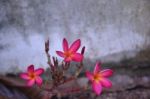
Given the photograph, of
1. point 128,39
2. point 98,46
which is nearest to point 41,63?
point 98,46

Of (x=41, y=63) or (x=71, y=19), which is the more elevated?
(x=71, y=19)

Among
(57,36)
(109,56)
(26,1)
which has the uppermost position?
(26,1)

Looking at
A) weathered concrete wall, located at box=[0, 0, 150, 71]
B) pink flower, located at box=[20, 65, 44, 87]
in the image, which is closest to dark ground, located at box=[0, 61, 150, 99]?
weathered concrete wall, located at box=[0, 0, 150, 71]

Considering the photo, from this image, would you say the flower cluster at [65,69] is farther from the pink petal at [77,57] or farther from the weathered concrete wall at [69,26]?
the weathered concrete wall at [69,26]

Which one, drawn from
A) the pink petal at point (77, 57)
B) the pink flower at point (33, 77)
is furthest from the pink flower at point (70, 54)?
the pink flower at point (33, 77)

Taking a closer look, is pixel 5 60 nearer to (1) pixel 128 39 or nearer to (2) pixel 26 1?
(2) pixel 26 1

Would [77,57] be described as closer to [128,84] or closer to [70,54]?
[70,54]

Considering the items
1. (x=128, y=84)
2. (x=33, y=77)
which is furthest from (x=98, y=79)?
(x=128, y=84)

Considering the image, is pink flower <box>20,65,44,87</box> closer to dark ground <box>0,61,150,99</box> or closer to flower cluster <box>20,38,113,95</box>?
flower cluster <box>20,38,113,95</box>

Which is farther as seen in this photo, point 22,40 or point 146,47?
point 146,47
